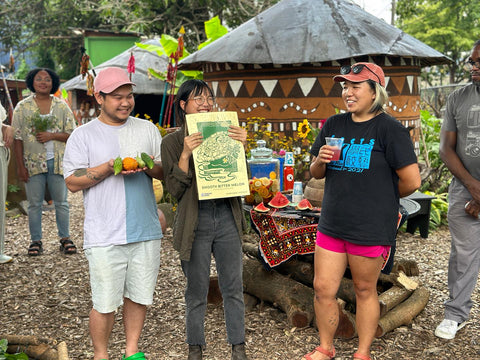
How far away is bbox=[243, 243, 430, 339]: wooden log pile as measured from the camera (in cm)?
403

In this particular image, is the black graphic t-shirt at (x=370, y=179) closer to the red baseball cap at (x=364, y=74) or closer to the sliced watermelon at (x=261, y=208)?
the red baseball cap at (x=364, y=74)

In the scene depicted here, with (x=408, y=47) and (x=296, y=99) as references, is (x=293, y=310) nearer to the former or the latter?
(x=296, y=99)

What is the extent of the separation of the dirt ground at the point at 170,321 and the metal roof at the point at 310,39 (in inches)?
119

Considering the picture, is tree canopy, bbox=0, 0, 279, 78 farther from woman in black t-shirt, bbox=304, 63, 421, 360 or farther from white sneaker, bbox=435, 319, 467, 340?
woman in black t-shirt, bbox=304, 63, 421, 360

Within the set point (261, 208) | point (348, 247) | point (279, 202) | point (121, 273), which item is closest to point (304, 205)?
point (279, 202)

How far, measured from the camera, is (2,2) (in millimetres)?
24516

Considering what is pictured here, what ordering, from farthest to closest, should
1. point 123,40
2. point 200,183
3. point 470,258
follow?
point 123,40, point 470,258, point 200,183

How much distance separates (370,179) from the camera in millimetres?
3143

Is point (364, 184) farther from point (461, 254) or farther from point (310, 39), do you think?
point (310, 39)

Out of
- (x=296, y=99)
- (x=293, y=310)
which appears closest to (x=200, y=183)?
(x=293, y=310)

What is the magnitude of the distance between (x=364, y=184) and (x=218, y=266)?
103 centimetres

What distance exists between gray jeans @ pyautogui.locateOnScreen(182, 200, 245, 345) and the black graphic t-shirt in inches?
25.5

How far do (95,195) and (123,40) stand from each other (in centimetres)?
1723

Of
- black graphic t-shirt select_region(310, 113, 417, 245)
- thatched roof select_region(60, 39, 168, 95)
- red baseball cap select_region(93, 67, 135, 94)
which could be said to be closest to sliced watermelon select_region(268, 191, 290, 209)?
black graphic t-shirt select_region(310, 113, 417, 245)
